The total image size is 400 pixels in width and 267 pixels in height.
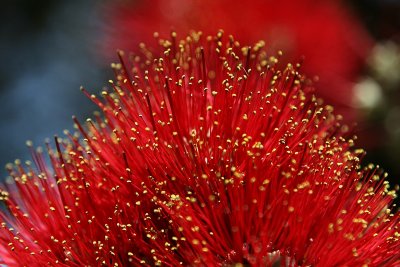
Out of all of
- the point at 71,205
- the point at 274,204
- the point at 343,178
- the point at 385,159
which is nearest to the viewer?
the point at 274,204

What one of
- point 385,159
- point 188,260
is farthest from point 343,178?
point 385,159

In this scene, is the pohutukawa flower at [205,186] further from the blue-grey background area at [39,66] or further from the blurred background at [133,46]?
the blue-grey background area at [39,66]

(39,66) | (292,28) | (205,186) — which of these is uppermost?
(39,66)

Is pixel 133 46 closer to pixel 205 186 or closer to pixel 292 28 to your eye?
pixel 292 28

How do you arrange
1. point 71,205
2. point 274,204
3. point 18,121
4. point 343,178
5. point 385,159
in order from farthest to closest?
point 18,121 < point 385,159 < point 71,205 < point 343,178 < point 274,204

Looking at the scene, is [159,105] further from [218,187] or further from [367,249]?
[367,249]

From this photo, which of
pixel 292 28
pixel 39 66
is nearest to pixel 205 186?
pixel 292 28

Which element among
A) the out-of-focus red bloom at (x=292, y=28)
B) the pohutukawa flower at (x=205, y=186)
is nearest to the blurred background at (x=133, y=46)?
the out-of-focus red bloom at (x=292, y=28)
